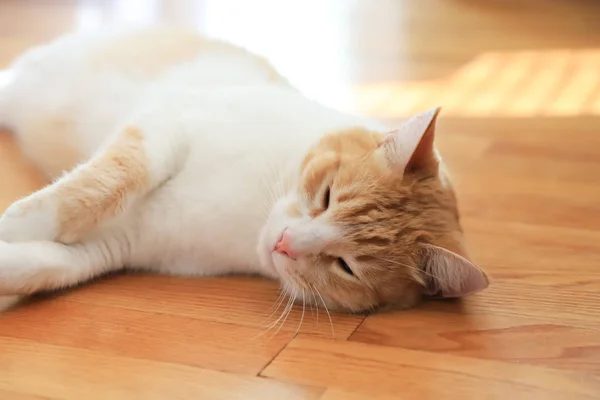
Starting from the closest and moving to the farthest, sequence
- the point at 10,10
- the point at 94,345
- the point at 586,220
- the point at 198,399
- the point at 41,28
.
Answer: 1. the point at 198,399
2. the point at 94,345
3. the point at 586,220
4. the point at 41,28
5. the point at 10,10

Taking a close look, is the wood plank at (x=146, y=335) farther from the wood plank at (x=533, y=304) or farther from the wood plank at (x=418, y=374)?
the wood plank at (x=533, y=304)

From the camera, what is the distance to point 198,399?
111cm

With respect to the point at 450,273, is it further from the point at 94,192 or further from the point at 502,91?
the point at 502,91

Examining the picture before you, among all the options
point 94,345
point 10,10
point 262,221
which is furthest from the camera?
point 10,10

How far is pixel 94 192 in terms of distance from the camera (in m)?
1.39

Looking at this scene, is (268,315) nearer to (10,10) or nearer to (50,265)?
(50,265)

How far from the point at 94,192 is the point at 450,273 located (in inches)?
25.4

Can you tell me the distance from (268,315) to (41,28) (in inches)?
103

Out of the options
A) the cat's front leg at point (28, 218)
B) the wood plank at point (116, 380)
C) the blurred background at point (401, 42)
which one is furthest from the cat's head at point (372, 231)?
the blurred background at point (401, 42)

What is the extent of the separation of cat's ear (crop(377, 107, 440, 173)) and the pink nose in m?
0.23

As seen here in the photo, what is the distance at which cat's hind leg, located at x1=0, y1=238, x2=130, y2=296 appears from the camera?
52.2 inches

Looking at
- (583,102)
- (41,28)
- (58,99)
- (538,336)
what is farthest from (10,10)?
(538,336)

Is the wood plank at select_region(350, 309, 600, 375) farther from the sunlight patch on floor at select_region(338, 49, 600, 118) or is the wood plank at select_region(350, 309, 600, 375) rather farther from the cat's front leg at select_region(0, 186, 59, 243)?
the sunlight patch on floor at select_region(338, 49, 600, 118)

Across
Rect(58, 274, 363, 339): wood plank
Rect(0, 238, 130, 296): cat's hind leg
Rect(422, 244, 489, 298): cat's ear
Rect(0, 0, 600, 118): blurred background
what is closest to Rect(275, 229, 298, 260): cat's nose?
Rect(58, 274, 363, 339): wood plank
